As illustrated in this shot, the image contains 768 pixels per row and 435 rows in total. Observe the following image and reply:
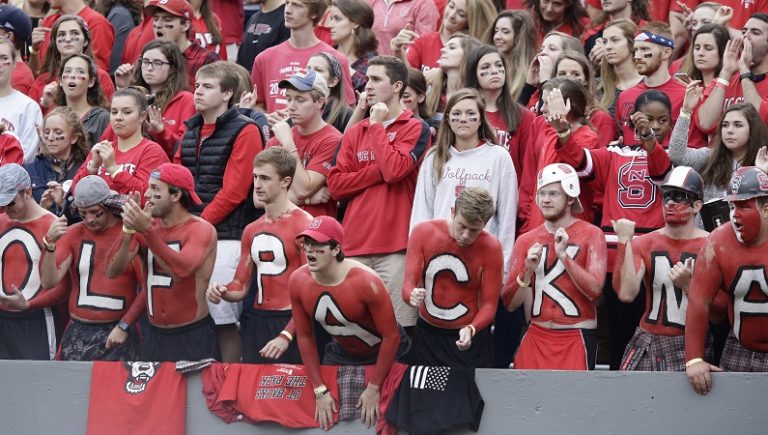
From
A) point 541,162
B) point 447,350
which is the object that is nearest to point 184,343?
point 447,350

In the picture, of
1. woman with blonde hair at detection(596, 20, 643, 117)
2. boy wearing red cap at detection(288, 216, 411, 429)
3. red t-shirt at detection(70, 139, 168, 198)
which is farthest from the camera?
woman with blonde hair at detection(596, 20, 643, 117)

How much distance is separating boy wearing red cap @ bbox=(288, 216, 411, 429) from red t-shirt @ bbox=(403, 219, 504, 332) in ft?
0.81

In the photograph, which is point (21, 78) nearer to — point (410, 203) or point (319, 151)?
point (319, 151)

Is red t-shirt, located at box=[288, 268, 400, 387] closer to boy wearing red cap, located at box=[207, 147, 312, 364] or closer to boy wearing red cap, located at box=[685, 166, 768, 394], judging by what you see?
boy wearing red cap, located at box=[207, 147, 312, 364]

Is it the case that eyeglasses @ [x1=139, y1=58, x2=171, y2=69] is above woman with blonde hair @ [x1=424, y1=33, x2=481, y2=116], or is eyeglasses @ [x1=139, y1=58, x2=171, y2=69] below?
below

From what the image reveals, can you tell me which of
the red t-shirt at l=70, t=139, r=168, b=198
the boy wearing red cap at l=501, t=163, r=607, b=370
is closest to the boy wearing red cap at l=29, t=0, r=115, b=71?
the red t-shirt at l=70, t=139, r=168, b=198

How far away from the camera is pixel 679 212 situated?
24.3 feet

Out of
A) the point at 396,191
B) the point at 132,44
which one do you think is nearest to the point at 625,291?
the point at 396,191

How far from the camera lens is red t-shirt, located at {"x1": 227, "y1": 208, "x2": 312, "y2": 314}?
7902 mm

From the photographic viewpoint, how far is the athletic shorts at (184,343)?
8.03 meters

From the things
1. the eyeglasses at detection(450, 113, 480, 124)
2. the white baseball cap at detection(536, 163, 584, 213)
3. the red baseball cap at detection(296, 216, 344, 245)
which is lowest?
the red baseball cap at detection(296, 216, 344, 245)

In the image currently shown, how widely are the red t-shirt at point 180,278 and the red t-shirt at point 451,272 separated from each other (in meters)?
1.26

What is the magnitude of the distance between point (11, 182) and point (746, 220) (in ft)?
14.3

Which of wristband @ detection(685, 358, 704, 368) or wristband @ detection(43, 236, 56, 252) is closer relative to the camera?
wristband @ detection(685, 358, 704, 368)
